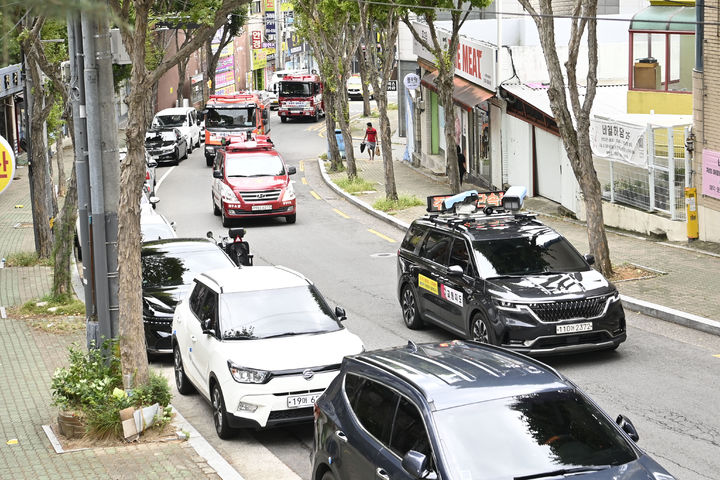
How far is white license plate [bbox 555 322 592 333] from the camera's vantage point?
538 inches

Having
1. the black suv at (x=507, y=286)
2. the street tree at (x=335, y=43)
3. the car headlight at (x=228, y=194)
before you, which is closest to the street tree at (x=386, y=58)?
the street tree at (x=335, y=43)

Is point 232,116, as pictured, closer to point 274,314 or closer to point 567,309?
point 567,309

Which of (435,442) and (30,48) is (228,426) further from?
(30,48)

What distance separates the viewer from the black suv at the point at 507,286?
13.7m

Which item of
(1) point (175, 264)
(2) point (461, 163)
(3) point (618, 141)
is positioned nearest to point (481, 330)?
(1) point (175, 264)

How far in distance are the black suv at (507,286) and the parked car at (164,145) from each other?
3041 cm

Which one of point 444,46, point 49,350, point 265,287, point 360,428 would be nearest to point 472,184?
point 444,46

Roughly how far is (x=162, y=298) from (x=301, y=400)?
536 centimetres

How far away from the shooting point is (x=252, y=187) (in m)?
29.4

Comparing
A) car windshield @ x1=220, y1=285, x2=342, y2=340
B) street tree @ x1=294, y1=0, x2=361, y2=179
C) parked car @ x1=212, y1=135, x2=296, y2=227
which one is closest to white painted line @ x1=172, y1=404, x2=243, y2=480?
car windshield @ x1=220, y1=285, x2=342, y2=340

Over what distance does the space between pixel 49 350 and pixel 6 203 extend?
910 inches

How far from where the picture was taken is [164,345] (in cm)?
1544

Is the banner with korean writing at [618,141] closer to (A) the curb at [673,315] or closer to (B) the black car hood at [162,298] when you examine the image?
(A) the curb at [673,315]

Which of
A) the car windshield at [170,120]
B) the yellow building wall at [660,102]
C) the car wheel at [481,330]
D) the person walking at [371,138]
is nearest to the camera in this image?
the car wheel at [481,330]
